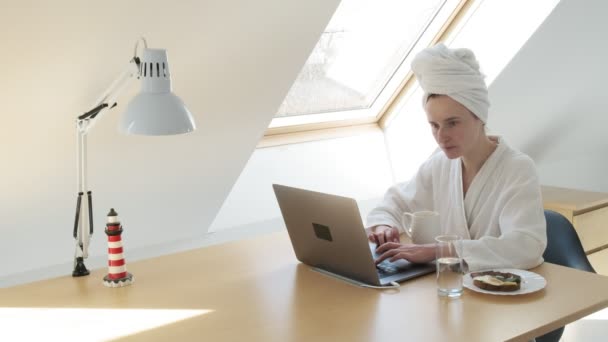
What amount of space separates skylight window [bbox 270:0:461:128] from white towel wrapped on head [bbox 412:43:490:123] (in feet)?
5.07

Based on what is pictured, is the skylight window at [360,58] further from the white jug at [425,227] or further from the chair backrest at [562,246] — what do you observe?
the white jug at [425,227]

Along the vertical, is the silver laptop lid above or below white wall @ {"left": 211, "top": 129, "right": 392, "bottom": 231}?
below

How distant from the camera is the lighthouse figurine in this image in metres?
2.11

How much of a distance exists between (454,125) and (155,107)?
88cm

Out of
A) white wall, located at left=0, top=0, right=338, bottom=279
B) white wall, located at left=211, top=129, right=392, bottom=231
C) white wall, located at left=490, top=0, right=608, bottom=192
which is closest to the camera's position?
white wall, located at left=0, top=0, right=338, bottom=279

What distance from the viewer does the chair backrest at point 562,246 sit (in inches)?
90.3

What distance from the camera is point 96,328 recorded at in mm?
1778

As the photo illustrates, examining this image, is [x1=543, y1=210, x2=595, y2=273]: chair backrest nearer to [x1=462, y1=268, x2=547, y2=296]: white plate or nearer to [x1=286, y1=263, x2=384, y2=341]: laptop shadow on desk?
[x1=462, y1=268, x2=547, y2=296]: white plate

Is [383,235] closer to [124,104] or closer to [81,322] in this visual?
[81,322]

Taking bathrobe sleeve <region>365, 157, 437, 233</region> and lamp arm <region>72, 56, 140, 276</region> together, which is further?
bathrobe sleeve <region>365, 157, 437, 233</region>

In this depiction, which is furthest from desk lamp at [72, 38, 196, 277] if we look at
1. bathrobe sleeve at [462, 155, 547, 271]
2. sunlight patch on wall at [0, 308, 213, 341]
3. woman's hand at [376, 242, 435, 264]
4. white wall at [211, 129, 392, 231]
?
white wall at [211, 129, 392, 231]

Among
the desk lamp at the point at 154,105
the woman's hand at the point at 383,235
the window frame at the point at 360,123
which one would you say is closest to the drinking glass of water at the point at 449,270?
the woman's hand at the point at 383,235

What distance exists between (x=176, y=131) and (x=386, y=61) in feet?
7.49

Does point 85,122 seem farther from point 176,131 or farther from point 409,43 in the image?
point 409,43
